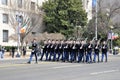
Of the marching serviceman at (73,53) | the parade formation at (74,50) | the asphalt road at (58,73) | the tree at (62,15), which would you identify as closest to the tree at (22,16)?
the tree at (62,15)

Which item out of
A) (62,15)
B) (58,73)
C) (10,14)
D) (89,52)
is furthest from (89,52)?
(62,15)

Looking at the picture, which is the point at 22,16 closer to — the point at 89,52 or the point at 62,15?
the point at 62,15

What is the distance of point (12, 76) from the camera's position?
15.8m

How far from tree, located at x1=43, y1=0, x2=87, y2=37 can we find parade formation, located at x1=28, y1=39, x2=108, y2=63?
33110 mm

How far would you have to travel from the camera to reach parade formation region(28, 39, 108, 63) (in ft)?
86.7

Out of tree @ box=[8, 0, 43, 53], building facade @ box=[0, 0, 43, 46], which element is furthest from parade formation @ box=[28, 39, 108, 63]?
building facade @ box=[0, 0, 43, 46]

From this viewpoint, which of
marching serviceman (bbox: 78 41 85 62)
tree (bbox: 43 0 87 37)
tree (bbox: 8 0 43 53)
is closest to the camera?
marching serviceman (bbox: 78 41 85 62)

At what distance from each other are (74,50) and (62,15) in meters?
34.9

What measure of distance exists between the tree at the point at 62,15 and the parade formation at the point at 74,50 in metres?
33.1

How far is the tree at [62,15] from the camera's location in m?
61.0

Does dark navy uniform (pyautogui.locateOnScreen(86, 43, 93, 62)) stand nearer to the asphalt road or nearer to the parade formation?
the parade formation

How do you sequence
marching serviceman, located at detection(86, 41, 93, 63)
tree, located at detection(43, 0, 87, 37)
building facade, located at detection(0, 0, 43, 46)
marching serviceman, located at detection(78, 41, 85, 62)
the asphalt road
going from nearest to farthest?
the asphalt road, marching serviceman, located at detection(86, 41, 93, 63), marching serviceman, located at detection(78, 41, 85, 62), building facade, located at detection(0, 0, 43, 46), tree, located at detection(43, 0, 87, 37)

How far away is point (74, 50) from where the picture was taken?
88.1ft

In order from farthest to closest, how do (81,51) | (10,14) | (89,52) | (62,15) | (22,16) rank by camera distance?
(62,15) < (22,16) < (10,14) < (81,51) < (89,52)
